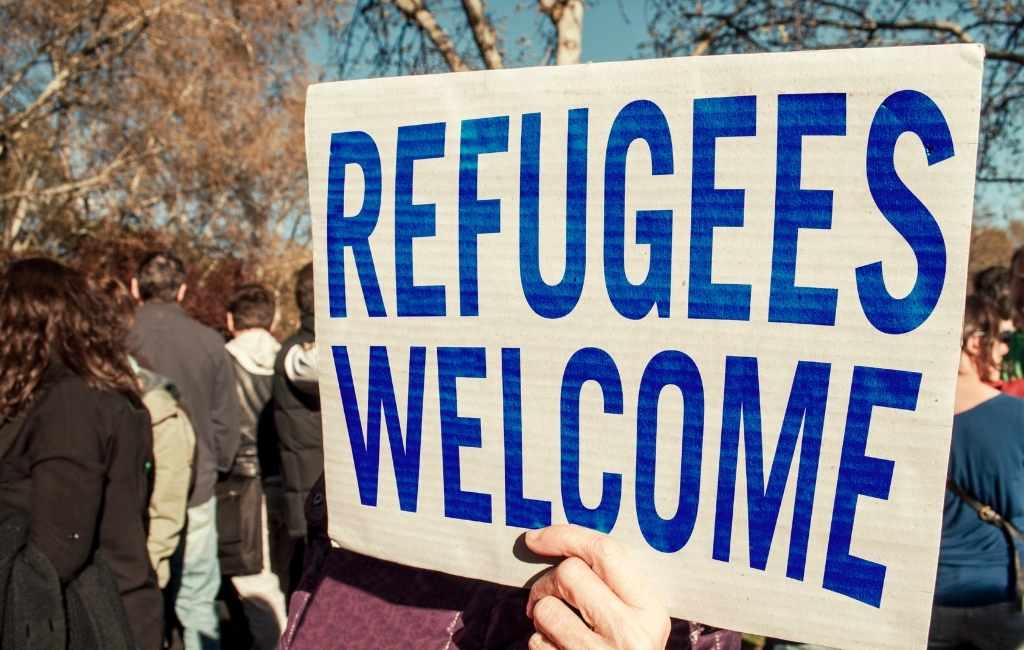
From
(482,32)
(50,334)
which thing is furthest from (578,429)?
(482,32)

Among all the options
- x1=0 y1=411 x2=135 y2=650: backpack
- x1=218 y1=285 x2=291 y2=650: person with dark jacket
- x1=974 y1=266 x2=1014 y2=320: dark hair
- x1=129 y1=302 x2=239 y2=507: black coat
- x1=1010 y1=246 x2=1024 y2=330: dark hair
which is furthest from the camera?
x1=218 y1=285 x2=291 y2=650: person with dark jacket

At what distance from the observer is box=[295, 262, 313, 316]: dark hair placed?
3.69 m

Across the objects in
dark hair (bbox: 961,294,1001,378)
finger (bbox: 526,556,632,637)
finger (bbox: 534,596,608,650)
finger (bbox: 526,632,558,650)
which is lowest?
finger (bbox: 526,632,558,650)

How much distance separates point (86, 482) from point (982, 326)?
2723 millimetres

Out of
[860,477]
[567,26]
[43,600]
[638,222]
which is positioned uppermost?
[567,26]

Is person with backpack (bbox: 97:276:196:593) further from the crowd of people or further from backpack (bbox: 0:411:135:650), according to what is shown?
backpack (bbox: 0:411:135:650)

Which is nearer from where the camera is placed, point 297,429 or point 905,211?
point 905,211

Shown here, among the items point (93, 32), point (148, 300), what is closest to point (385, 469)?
point (148, 300)

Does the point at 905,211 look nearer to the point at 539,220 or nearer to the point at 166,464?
the point at 539,220

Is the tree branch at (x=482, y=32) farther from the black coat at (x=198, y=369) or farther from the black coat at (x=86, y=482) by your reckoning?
the black coat at (x=86, y=482)

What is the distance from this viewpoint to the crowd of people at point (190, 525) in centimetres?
95

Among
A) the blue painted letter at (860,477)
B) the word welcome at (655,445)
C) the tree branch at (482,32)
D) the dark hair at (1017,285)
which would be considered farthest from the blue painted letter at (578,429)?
the tree branch at (482,32)

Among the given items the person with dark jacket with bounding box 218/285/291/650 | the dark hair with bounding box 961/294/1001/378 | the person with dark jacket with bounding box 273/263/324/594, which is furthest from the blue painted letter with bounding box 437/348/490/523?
the person with dark jacket with bounding box 218/285/291/650

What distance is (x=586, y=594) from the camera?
83 cm
